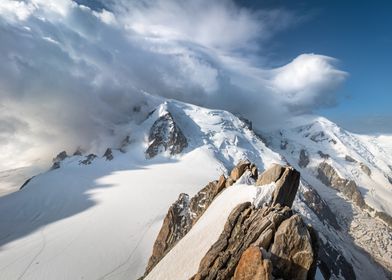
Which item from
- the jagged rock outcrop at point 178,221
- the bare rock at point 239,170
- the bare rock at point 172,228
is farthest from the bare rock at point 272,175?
the bare rock at point 172,228

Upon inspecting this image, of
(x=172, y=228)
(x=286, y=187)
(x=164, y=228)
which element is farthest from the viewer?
(x=164, y=228)

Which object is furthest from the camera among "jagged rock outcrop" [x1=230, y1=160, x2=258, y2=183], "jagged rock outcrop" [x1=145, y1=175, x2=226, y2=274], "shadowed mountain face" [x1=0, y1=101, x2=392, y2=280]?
"jagged rock outcrop" [x1=145, y1=175, x2=226, y2=274]

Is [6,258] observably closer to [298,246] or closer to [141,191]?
[141,191]

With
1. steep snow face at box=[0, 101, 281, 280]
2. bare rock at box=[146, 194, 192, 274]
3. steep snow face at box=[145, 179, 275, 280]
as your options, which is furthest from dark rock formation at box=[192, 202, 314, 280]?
steep snow face at box=[0, 101, 281, 280]

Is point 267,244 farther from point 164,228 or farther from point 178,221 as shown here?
point 164,228

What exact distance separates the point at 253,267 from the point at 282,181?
11305mm

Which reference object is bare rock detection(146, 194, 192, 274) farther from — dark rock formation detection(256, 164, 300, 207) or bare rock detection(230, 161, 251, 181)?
dark rock formation detection(256, 164, 300, 207)

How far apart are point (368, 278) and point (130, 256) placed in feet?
455

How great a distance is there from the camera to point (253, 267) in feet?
74.4

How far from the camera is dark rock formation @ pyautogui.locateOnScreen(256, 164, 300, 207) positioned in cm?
3181

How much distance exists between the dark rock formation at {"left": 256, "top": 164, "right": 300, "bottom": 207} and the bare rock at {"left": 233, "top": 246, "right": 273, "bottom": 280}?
8.76m

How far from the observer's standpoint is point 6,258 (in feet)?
286

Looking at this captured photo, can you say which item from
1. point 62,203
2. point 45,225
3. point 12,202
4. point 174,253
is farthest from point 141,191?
point 174,253

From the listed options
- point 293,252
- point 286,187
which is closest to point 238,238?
point 293,252
